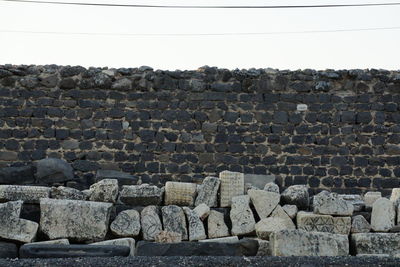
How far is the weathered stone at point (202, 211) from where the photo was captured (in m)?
6.67

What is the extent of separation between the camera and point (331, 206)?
21.8ft

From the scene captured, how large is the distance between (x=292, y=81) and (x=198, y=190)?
22.2 feet

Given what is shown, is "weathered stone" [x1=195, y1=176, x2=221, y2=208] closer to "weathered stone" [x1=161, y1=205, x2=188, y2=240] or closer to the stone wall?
"weathered stone" [x1=161, y1=205, x2=188, y2=240]

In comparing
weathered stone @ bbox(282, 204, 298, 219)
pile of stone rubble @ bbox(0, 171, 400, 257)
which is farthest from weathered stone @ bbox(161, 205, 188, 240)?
weathered stone @ bbox(282, 204, 298, 219)

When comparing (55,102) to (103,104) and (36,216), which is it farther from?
(36,216)

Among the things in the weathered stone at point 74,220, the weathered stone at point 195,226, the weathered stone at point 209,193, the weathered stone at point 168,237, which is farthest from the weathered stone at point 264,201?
the weathered stone at point 74,220

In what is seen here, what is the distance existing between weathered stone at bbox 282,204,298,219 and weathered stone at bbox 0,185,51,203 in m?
2.31

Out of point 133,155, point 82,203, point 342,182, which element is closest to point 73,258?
point 82,203

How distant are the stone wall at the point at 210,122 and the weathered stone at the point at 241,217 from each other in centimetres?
622

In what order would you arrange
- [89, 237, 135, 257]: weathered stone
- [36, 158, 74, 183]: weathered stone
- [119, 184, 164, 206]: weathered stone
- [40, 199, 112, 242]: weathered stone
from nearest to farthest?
[89, 237, 135, 257]: weathered stone → [40, 199, 112, 242]: weathered stone → [119, 184, 164, 206]: weathered stone → [36, 158, 74, 183]: weathered stone

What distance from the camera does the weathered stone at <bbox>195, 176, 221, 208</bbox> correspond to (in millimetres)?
6895

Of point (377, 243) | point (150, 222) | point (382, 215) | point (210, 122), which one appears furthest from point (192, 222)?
point (210, 122)

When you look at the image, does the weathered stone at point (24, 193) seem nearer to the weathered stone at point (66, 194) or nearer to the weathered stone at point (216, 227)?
the weathered stone at point (66, 194)

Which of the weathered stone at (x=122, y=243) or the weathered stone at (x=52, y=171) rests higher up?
the weathered stone at (x=52, y=171)
